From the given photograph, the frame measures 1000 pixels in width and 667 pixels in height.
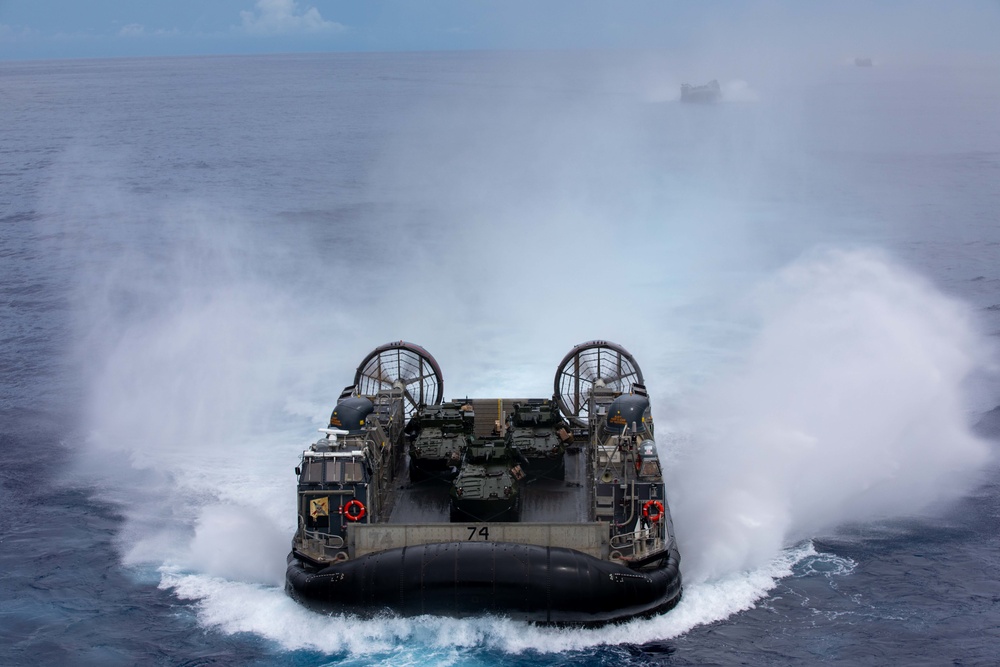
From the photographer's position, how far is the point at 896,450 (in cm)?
3038

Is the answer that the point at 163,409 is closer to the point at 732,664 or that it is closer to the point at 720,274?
the point at 732,664

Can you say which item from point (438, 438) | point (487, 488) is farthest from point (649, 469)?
point (438, 438)

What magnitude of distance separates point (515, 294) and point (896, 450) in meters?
19.3

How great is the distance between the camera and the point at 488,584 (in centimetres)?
2062

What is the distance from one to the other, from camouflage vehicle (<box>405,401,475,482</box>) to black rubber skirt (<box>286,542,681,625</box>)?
463 centimetres

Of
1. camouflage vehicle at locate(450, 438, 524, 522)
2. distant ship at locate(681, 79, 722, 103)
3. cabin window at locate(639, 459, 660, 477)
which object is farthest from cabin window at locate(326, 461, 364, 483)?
distant ship at locate(681, 79, 722, 103)

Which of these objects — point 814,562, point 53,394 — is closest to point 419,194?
point 53,394

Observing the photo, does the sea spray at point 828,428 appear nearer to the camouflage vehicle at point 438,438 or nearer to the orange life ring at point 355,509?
the camouflage vehicle at point 438,438

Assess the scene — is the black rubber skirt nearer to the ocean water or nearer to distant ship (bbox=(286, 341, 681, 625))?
distant ship (bbox=(286, 341, 681, 625))

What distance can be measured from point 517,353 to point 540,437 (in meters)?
13.0

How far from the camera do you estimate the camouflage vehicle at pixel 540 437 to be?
25.8 meters

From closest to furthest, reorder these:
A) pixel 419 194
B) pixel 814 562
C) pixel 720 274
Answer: pixel 814 562 < pixel 720 274 < pixel 419 194

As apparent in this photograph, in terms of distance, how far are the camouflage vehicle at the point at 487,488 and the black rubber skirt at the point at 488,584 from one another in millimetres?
1614

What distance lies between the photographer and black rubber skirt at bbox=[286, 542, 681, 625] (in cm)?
2067
